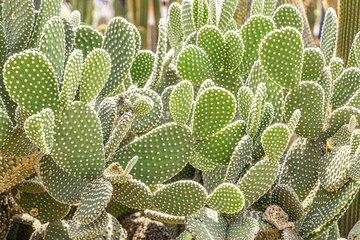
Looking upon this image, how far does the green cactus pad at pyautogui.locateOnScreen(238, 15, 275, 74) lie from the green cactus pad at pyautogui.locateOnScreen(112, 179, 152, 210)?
0.53m

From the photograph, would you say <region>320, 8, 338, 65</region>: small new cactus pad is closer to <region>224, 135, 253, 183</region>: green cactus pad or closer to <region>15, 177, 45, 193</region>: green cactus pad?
<region>224, 135, 253, 183</region>: green cactus pad

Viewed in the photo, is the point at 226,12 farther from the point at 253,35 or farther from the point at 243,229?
the point at 243,229

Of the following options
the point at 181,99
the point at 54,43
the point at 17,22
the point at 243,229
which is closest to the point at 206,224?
the point at 243,229

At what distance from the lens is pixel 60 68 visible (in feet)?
3.56

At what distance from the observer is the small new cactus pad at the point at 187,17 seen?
64.0 inches

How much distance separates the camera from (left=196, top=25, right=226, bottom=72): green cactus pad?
1320 mm

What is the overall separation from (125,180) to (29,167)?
31 cm

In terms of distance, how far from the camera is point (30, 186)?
125cm

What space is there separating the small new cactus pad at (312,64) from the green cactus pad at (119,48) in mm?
476

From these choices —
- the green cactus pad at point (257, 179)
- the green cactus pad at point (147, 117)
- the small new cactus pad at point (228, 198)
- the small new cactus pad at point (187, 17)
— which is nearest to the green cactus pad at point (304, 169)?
the green cactus pad at point (257, 179)

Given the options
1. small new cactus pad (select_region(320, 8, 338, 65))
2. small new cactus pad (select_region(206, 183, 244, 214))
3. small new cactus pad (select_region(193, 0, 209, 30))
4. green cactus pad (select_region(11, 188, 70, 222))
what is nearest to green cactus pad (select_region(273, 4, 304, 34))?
small new cactus pad (select_region(320, 8, 338, 65))

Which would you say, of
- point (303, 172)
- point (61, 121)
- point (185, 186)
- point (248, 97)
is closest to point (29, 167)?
point (61, 121)

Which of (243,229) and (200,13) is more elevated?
(200,13)

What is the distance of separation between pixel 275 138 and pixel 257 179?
0.12 meters
